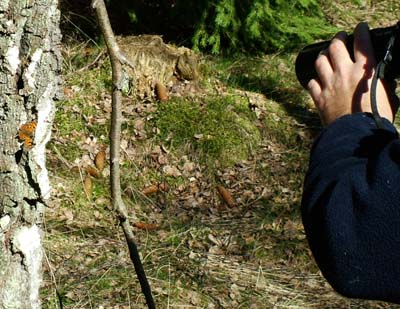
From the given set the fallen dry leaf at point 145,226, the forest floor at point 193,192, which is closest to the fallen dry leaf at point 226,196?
the forest floor at point 193,192

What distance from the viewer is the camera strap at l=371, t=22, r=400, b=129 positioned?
1550 mm

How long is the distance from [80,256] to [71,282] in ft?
1.12

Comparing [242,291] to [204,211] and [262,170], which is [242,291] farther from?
[262,170]

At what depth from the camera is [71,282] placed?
392cm

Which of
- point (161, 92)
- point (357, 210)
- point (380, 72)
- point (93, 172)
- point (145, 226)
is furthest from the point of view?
point (161, 92)

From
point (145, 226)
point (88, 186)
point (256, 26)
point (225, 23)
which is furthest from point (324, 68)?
point (256, 26)

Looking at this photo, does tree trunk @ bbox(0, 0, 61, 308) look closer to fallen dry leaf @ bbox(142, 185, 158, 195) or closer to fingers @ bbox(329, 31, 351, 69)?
fingers @ bbox(329, 31, 351, 69)

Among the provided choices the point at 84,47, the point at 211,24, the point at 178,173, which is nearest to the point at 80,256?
the point at 178,173

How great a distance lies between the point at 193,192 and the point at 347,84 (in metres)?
3.62

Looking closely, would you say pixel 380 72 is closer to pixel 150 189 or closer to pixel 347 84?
pixel 347 84

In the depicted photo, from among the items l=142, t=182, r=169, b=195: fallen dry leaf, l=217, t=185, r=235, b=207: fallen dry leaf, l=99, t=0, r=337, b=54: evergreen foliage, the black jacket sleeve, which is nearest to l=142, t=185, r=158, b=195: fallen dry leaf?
l=142, t=182, r=169, b=195: fallen dry leaf

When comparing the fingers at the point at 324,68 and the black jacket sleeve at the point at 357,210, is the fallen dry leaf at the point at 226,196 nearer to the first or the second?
the fingers at the point at 324,68

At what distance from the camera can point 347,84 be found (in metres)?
1.61

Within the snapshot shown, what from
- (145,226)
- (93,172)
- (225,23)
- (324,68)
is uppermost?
(225,23)
